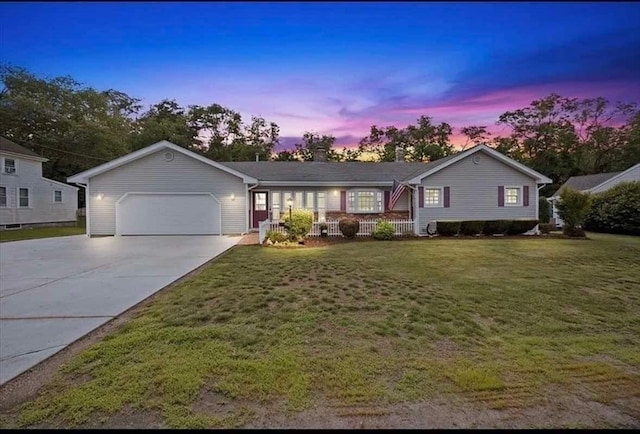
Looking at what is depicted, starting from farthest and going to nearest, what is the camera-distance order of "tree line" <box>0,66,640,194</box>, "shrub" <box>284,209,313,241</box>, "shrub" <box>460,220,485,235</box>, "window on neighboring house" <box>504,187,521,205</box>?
"tree line" <box>0,66,640,194</box>, "window on neighboring house" <box>504,187,521,205</box>, "shrub" <box>460,220,485,235</box>, "shrub" <box>284,209,313,241</box>

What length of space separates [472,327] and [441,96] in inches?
124

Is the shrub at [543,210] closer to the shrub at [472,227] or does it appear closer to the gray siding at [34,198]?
the shrub at [472,227]

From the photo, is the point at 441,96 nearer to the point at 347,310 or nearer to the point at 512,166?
the point at 347,310

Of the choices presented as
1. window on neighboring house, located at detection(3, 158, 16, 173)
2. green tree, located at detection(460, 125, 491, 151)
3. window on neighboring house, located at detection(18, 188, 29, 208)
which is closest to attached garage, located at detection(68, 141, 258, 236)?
window on neighboring house, located at detection(3, 158, 16, 173)

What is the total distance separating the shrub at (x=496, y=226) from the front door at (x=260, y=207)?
10562 millimetres

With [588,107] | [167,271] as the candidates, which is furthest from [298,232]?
[588,107]

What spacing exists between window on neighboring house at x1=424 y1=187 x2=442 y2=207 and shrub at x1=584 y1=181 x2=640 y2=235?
949 cm

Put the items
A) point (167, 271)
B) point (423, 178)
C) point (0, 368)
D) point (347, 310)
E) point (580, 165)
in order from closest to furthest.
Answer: point (0, 368) < point (347, 310) < point (167, 271) < point (423, 178) < point (580, 165)

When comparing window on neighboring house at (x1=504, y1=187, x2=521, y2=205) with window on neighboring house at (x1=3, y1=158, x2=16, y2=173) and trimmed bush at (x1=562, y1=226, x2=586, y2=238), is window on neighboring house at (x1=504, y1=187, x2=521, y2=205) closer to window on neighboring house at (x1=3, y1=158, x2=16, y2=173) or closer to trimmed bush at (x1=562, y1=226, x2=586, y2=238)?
trimmed bush at (x1=562, y1=226, x2=586, y2=238)

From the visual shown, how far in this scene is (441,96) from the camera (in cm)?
279

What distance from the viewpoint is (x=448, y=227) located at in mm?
15555

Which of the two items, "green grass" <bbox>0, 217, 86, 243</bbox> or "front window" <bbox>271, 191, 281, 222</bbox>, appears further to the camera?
"front window" <bbox>271, 191, 281, 222</bbox>

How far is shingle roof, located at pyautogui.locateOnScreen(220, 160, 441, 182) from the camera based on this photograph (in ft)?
60.8

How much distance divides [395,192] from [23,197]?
22720 millimetres
